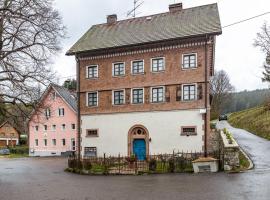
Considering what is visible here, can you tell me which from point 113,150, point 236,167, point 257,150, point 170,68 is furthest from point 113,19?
point 236,167

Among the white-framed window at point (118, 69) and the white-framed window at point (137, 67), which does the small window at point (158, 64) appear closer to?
the white-framed window at point (137, 67)

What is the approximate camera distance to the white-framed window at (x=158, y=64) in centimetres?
2966

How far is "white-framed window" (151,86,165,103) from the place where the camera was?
29355 millimetres

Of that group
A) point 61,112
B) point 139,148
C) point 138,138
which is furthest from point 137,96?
point 61,112

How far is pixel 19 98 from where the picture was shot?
2419cm

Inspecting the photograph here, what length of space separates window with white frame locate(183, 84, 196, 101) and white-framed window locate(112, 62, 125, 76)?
579cm

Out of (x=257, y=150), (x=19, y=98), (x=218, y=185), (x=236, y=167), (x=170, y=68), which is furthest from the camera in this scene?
(x=170, y=68)

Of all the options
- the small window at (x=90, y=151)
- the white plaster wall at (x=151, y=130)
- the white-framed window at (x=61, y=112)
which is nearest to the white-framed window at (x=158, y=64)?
the white plaster wall at (x=151, y=130)

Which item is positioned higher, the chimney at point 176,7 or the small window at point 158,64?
the chimney at point 176,7

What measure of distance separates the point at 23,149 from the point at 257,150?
5205 cm

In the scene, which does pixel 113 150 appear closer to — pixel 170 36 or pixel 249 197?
pixel 170 36

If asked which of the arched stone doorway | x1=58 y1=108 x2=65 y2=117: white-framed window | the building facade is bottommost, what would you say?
the building facade

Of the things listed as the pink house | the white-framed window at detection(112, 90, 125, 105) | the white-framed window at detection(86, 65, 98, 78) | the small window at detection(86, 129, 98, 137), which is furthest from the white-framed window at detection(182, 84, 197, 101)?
the pink house

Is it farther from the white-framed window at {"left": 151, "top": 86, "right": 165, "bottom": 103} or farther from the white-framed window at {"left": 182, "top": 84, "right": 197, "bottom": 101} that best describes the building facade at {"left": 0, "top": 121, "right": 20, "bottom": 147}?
the white-framed window at {"left": 182, "top": 84, "right": 197, "bottom": 101}
